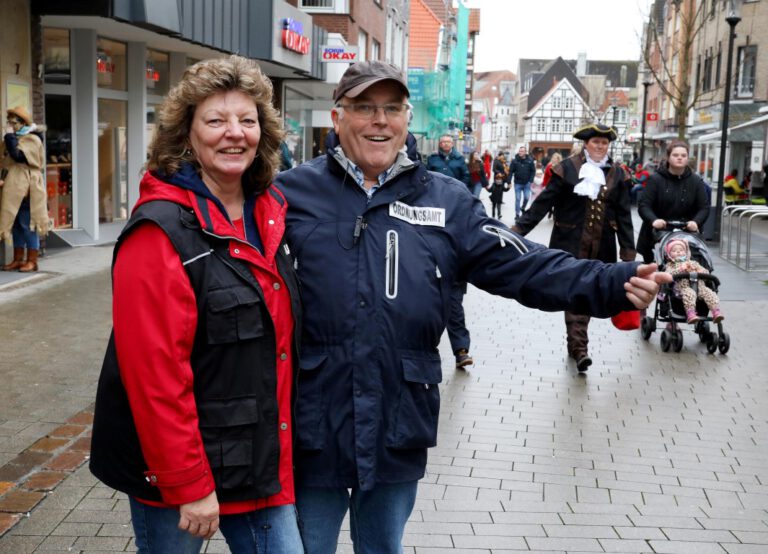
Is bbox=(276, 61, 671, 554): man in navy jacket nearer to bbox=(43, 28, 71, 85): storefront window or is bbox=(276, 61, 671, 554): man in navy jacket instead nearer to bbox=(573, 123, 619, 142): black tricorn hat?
bbox=(573, 123, 619, 142): black tricorn hat

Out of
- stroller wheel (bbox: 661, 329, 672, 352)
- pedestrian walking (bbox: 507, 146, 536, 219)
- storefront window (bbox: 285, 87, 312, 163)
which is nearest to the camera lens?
stroller wheel (bbox: 661, 329, 672, 352)

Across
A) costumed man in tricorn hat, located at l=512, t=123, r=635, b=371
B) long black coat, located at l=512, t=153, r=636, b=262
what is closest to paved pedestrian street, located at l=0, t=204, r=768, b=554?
costumed man in tricorn hat, located at l=512, t=123, r=635, b=371

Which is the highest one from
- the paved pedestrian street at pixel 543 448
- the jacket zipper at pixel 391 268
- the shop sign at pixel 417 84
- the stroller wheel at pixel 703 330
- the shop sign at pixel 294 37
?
the shop sign at pixel 417 84

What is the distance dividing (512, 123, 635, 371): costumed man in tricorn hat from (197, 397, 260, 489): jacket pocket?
5.72 m

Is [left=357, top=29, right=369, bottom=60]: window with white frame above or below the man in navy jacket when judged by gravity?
above

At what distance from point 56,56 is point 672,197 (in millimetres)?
9702

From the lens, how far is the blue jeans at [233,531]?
2.69 metres

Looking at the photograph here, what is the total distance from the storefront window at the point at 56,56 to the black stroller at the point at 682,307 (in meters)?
9.70

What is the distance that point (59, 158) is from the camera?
1513 centimetres

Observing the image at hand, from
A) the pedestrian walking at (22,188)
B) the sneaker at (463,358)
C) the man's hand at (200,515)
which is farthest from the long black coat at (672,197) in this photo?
the man's hand at (200,515)

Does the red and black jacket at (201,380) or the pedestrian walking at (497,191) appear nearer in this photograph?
the red and black jacket at (201,380)

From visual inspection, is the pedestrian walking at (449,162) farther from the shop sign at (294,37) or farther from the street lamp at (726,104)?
the street lamp at (726,104)

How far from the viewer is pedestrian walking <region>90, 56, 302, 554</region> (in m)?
2.51

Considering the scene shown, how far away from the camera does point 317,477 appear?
9.74ft
